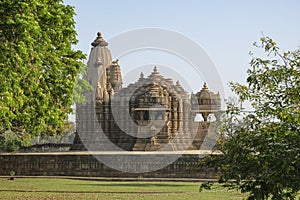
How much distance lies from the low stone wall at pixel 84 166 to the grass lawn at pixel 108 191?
2.08 meters

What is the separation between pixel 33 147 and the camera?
51406 mm

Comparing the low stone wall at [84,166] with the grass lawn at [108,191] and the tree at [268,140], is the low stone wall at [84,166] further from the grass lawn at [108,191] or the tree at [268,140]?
the tree at [268,140]

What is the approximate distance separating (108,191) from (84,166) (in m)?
7.40

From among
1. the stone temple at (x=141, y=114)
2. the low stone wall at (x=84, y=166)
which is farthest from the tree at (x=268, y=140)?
the stone temple at (x=141, y=114)

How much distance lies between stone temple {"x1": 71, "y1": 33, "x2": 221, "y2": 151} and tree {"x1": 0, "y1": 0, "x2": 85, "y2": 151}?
2128 centimetres

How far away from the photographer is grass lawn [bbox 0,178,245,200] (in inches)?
640

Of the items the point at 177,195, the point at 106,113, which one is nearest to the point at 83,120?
the point at 106,113

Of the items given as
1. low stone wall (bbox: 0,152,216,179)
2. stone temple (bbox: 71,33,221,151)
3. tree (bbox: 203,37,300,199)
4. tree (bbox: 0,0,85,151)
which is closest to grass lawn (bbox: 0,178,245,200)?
low stone wall (bbox: 0,152,216,179)

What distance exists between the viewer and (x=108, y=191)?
18.1m

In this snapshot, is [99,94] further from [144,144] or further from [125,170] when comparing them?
[125,170]

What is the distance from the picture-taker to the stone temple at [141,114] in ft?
122

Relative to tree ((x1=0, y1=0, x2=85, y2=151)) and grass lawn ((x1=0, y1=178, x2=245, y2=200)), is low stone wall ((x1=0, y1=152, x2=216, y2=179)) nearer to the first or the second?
grass lawn ((x1=0, y1=178, x2=245, y2=200))

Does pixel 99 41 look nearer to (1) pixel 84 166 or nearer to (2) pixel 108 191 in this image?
(1) pixel 84 166

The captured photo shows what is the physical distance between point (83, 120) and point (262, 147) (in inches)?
1393
